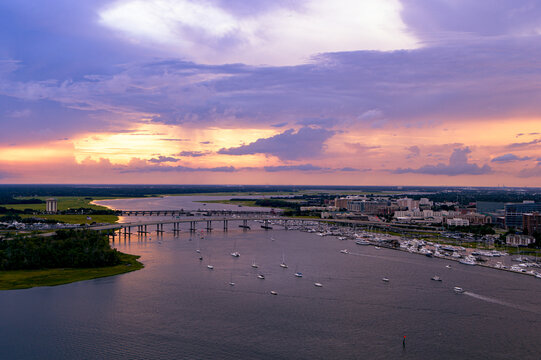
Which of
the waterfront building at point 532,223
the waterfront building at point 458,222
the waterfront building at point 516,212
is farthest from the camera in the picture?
the waterfront building at point 458,222

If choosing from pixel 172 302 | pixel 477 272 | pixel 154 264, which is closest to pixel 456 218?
pixel 477 272

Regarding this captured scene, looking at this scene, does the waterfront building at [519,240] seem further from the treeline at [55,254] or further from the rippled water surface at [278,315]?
the treeline at [55,254]

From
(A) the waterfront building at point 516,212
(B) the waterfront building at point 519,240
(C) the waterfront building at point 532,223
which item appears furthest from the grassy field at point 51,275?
(A) the waterfront building at point 516,212

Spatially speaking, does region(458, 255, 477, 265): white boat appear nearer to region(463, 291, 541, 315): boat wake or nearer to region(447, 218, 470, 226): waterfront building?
region(463, 291, 541, 315): boat wake

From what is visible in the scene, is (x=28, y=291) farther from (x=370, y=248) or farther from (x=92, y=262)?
(x=370, y=248)

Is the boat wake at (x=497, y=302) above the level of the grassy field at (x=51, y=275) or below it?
below

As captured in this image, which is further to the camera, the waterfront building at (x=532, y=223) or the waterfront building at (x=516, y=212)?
the waterfront building at (x=516, y=212)

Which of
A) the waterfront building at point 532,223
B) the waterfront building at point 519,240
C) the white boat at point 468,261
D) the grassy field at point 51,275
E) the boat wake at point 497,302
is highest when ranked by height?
the waterfront building at point 532,223
